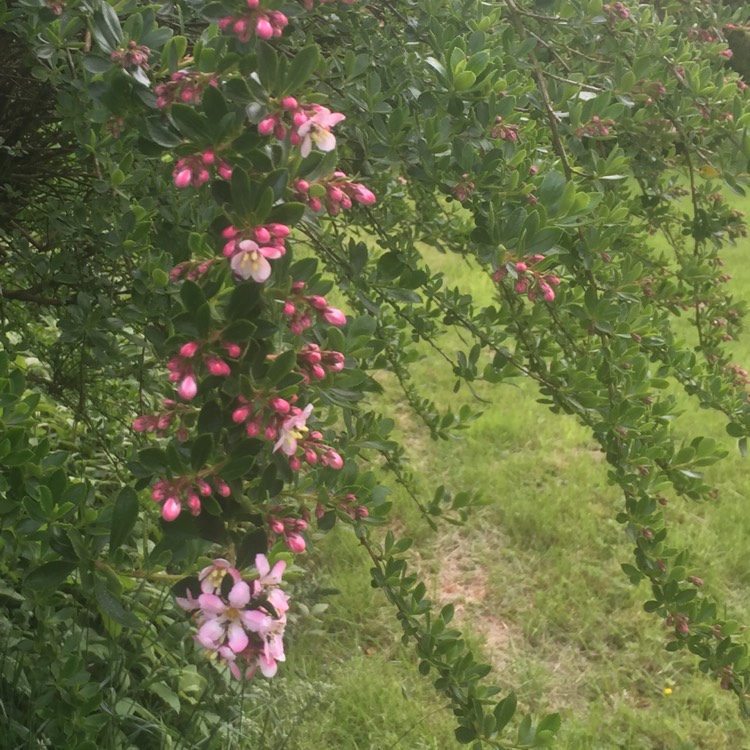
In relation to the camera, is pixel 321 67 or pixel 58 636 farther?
pixel 58 636

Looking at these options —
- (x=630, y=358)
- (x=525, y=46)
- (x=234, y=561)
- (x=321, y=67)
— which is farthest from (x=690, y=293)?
(x=234, y=561)

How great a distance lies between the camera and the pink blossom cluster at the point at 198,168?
2.43 ft

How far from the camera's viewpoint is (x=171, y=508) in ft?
2.28

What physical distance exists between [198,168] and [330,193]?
4.9 inches

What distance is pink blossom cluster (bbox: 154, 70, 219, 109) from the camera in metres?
0.80

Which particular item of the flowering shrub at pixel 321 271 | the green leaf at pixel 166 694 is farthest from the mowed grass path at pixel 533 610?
the flowering shrub at pixel 321 271

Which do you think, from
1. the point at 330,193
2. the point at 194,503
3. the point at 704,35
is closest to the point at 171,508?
the point at 194,503

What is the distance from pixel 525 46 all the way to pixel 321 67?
41 cm

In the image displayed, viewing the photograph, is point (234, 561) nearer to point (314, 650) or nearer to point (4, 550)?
point (4, 550)

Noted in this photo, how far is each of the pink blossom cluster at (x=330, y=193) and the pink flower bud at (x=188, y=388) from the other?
20 cm

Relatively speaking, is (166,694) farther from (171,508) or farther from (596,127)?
(596,127)

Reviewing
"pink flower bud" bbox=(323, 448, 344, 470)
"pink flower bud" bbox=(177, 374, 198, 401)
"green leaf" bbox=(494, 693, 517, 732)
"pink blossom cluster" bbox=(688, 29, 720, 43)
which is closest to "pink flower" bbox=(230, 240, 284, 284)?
"pink flower bud" bbox=(177, 374, 198, 401)

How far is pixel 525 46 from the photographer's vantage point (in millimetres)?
1330

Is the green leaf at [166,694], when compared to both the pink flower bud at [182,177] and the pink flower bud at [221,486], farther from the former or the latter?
the pink flower bud at [182,177]
